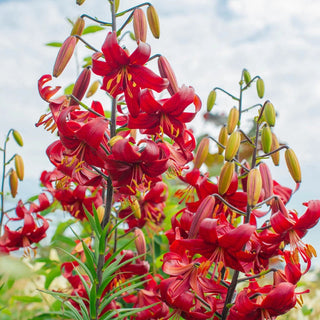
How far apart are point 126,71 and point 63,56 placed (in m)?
0.19

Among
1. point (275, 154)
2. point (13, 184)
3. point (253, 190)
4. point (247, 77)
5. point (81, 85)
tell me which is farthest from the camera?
point (13, 184)

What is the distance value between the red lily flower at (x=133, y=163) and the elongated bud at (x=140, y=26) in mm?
278

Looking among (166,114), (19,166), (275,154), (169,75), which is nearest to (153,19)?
(169,75)

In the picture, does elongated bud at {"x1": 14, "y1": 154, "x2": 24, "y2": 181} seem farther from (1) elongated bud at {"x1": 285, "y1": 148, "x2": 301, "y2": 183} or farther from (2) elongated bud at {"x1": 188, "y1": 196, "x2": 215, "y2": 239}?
(1) elongated bud at {"x1": 285, "y1": 148, "x2": 301, "y2": 183}

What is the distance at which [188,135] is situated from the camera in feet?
3.61

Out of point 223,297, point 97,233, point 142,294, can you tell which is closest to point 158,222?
point 142,294

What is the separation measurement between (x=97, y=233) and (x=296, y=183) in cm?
55

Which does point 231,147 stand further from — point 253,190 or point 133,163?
point 133,163

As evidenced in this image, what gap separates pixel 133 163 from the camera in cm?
95

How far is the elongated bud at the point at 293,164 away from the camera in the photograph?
1050mm

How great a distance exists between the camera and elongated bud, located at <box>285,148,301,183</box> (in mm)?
1050

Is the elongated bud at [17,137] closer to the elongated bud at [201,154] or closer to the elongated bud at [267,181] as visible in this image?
the elongated bud at [201,154]

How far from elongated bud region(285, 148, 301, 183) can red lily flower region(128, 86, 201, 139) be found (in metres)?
0.27

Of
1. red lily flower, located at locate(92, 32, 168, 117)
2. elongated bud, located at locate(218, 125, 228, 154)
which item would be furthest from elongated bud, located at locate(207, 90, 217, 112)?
red lily flower, located at locate(92, 32, 168, 117)
